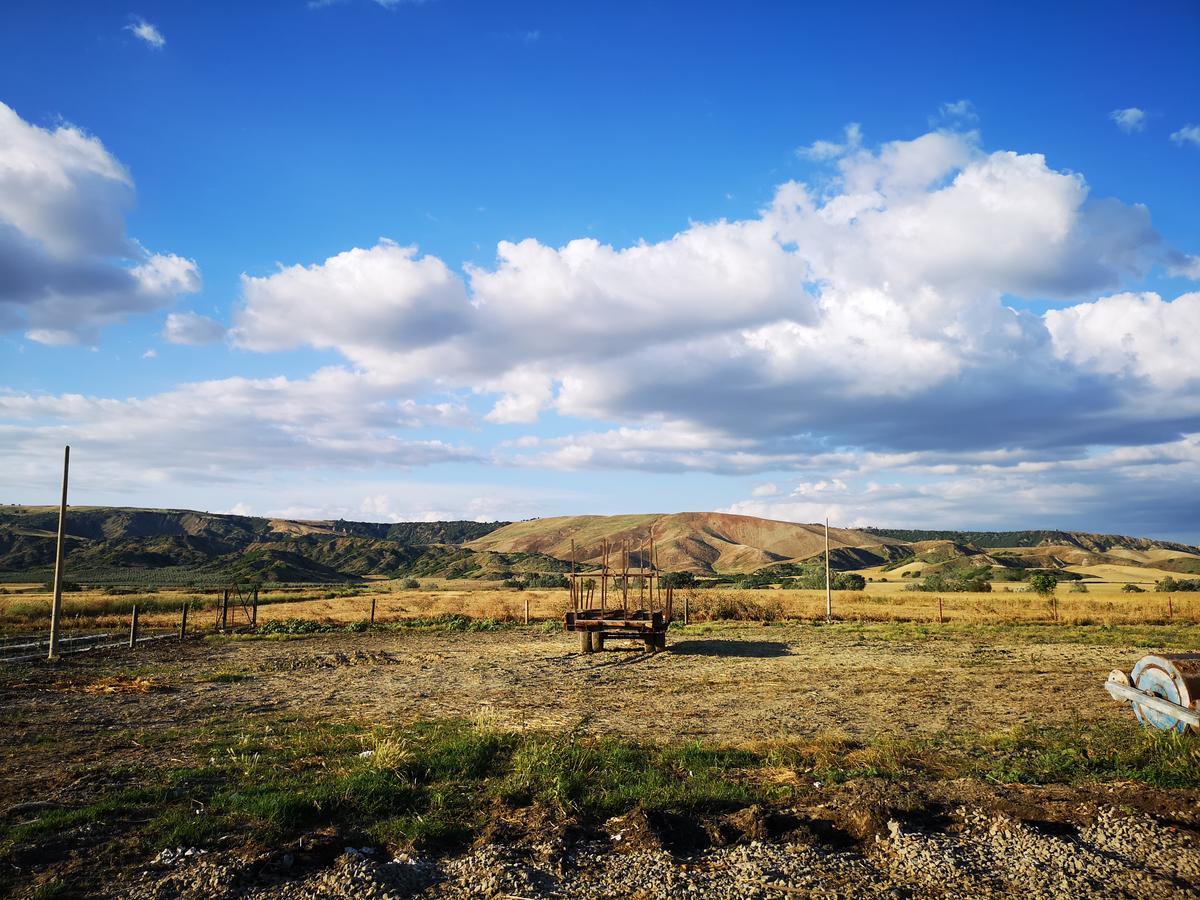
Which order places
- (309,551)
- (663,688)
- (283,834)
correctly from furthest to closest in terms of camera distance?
(309,551)
(663,688)
(283,834)

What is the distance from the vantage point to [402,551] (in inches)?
6156

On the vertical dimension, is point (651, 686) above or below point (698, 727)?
below

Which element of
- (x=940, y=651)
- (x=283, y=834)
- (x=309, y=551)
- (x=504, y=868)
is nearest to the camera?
(x=504, y=868)

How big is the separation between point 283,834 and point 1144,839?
7.42 metres

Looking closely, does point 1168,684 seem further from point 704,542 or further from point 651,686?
point 704,542

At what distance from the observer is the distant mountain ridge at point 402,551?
11038 centimetres

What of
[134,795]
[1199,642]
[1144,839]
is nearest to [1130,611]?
[1199,642]

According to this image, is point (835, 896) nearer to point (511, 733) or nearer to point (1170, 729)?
point (511, 733)

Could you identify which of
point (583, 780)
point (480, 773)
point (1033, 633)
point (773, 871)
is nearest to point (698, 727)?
point (583, 780)

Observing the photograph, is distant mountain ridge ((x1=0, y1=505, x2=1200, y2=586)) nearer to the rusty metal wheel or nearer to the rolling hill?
the rolling hill

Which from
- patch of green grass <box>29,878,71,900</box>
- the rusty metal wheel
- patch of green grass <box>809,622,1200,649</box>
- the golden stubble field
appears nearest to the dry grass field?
patch of green grass <box>29,878,71,900</box>

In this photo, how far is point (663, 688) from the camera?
1591cm

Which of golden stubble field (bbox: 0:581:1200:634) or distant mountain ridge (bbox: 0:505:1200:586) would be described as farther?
distant mountain ridge (bbox: 0:505:1200:586)

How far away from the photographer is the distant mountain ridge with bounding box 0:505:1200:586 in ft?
362
